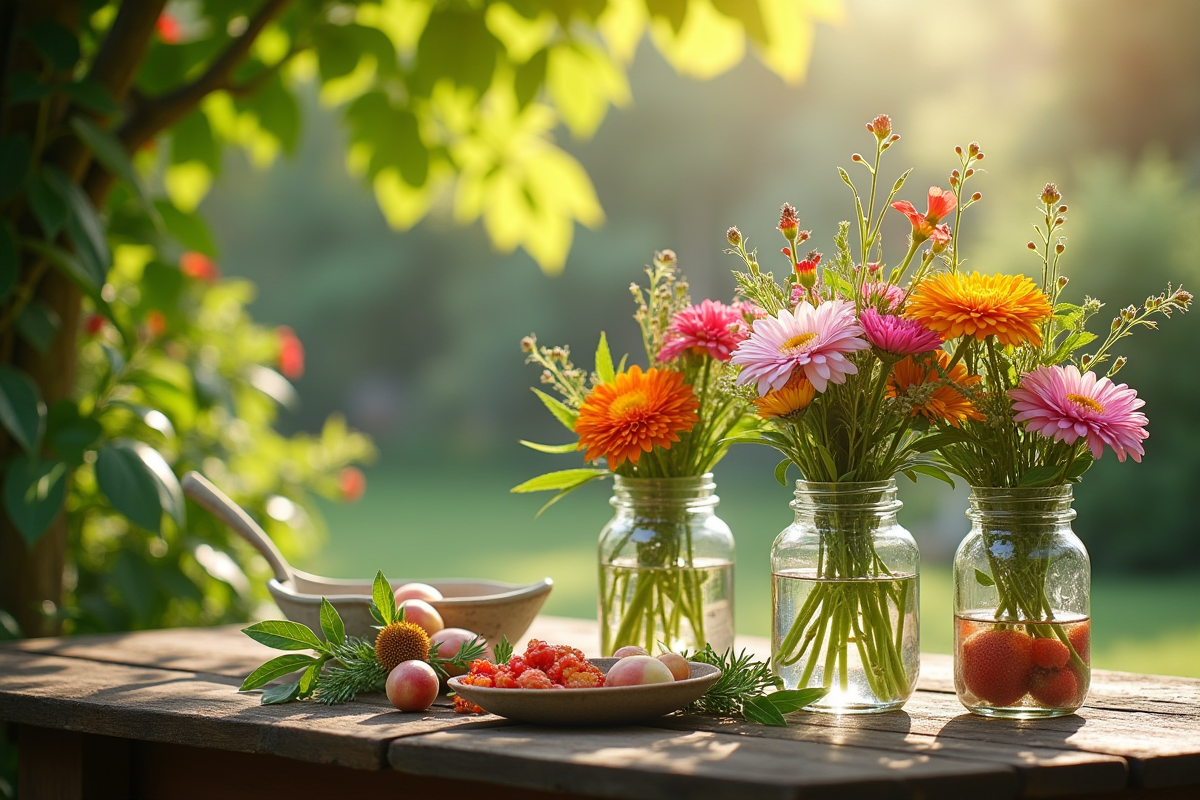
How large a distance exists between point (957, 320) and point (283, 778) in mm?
632

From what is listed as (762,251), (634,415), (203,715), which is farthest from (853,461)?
(762,251)

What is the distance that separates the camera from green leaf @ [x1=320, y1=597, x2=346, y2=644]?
966 mm

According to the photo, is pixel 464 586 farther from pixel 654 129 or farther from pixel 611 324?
pixel 654 129

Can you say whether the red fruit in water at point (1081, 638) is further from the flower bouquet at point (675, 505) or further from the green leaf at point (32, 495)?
the green leaf at point (32, 495)

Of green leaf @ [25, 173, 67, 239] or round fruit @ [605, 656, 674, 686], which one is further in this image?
green leaf @ [25, 173, 67, 239]

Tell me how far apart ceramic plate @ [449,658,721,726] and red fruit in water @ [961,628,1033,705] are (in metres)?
0.22

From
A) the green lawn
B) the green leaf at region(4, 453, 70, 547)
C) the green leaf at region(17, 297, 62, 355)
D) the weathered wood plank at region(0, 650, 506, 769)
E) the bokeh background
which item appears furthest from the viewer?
the bokeh background

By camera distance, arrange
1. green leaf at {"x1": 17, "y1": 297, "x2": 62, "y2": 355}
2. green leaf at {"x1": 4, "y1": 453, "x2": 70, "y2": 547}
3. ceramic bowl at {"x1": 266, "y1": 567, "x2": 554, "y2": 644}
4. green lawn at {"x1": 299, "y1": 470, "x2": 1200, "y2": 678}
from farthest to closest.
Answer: green lawn at {"x1": 299, "y1": 470, "x2": 1200, "y2": 678}
green leaf at {"x1": 17, "y1": 297, "x2": 62, "y2": 355}
green leaf at {"x1": 4, "y1": 453, "x2": 70, "y2": 547}
ceramic bowl at {"x1": 266, "y1": 567, "x2": 554, "y2": 644}

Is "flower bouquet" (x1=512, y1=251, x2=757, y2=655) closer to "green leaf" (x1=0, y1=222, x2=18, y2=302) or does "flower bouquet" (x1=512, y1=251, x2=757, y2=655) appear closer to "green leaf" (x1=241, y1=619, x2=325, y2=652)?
"green leaf" (x1=241, y1=619, x2=325, y2=652)

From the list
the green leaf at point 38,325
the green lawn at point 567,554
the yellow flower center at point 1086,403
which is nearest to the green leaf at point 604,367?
the yellow flower center at point 1086,403

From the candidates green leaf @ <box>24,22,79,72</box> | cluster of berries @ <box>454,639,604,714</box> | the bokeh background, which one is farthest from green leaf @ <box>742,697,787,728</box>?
green leaf @ <box>24,22,79,72</box>

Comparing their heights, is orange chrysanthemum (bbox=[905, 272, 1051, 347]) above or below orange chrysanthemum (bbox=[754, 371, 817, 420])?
above

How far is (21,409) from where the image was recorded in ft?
4.31

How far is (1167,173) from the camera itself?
16.7ft
